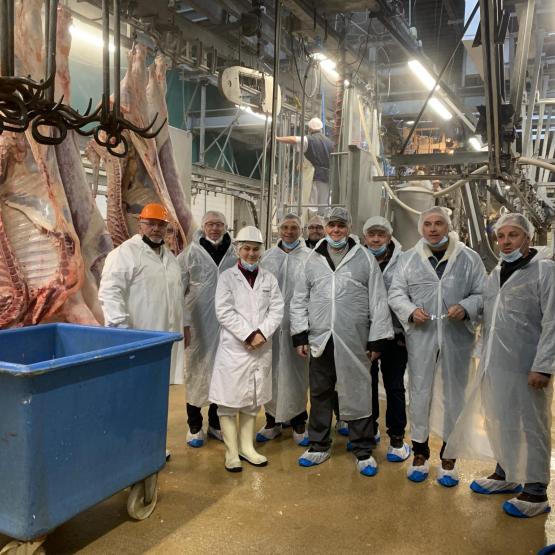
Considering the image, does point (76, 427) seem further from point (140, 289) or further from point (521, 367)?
point (521, 367)

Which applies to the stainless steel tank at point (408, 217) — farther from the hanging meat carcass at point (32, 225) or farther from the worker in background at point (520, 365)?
the hanging meat carcass at point (32, 225)

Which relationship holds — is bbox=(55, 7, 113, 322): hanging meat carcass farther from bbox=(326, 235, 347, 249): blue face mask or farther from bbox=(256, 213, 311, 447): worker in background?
bbox=(326, 235, 347, 249): blue face mask

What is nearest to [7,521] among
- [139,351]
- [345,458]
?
[139,351]

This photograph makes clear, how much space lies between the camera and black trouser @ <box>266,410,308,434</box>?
3.74 meters

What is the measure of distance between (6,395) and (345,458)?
7.16 ft

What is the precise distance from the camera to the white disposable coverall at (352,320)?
3188 millimetres

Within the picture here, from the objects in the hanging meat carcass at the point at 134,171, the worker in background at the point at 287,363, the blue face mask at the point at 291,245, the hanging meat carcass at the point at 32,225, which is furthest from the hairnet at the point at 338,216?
the hanging meat carcass at the point at 32,225

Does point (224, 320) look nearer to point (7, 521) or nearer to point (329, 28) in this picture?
point (7, 521)

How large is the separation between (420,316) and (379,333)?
29 centimetres

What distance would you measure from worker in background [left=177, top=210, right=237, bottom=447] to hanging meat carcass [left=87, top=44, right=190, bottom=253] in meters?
0.68

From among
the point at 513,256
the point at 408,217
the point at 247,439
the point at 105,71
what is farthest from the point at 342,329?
the point at 408,217

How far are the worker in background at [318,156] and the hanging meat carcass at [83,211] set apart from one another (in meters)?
2.78

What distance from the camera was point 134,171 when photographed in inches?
164

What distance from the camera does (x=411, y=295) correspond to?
3.14 metres
